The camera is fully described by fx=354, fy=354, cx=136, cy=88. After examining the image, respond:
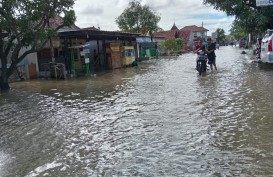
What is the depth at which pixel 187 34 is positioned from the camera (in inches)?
3578

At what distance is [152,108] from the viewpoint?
28.5ft

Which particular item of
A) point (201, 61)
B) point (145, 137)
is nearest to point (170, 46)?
point (201, 61)

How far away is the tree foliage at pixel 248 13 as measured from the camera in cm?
1914

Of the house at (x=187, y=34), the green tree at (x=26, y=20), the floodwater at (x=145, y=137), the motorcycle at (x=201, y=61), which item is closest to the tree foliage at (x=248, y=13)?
the motorcycle at (x=201, y=61)

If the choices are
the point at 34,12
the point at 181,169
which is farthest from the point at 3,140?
the point at 34,12

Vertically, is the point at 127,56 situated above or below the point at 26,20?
below

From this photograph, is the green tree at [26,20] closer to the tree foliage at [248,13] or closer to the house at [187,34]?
the tree foliage at [248,13]

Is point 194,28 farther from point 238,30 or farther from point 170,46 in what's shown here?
point 170,46

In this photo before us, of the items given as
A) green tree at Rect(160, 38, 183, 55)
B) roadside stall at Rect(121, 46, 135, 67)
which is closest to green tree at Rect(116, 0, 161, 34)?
green tree at Rect(160, 38, 183, 55)

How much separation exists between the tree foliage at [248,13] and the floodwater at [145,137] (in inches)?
400

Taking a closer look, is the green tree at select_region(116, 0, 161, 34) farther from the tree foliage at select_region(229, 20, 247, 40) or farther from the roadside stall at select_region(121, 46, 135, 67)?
the roadside stall at select_region(121, 46, 135, 67)

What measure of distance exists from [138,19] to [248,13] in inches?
1713

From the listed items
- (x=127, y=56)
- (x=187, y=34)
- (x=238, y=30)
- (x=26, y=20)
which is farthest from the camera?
(x=187, y=34)

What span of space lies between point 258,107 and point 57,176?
5064 mm
